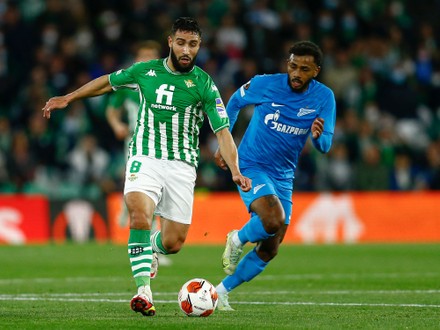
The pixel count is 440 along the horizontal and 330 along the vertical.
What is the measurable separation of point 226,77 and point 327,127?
12670 millimetres

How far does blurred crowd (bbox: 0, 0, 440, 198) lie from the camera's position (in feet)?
68.4

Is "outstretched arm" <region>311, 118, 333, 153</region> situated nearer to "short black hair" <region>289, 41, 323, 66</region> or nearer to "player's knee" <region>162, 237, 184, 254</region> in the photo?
"short black hair" <region>289, 41, 323, 66</region>

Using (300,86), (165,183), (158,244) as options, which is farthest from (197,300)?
(300,86)

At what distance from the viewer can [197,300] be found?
28.8ft

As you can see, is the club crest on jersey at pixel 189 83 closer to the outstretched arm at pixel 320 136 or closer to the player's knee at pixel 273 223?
the outstretched arm at pixel 320 136

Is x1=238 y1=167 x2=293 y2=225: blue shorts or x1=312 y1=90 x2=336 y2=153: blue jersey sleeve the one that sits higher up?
x1=312 y1=90 x2=336 y2=153: blue jersey sleeve

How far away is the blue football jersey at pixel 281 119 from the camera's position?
1020 centimetres

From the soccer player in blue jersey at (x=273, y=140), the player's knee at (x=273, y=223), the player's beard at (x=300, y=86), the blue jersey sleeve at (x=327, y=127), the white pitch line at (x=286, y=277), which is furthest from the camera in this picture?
the white pitch line at (x=286, y=277)

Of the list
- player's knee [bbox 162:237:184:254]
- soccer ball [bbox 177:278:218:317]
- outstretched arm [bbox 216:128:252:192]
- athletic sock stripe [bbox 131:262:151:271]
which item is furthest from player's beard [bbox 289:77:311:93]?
athletic sock stripe [bbox 131:262:151:271]

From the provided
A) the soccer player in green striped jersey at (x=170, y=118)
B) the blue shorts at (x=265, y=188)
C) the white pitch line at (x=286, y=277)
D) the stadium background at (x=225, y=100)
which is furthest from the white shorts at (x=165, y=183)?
the stadium background at (x=225, y=100)

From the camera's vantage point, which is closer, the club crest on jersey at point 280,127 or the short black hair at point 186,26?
the short black hair at point 186,26

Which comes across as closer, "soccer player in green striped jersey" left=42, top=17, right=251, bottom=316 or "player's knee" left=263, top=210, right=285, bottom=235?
"soccer player in green striped jersey" left=42, top=17, right=251, bottom=316

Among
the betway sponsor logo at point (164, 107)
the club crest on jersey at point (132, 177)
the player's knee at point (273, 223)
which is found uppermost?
the betway sponsor logo at point (164, 107)

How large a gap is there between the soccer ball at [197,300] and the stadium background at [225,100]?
455 inches
